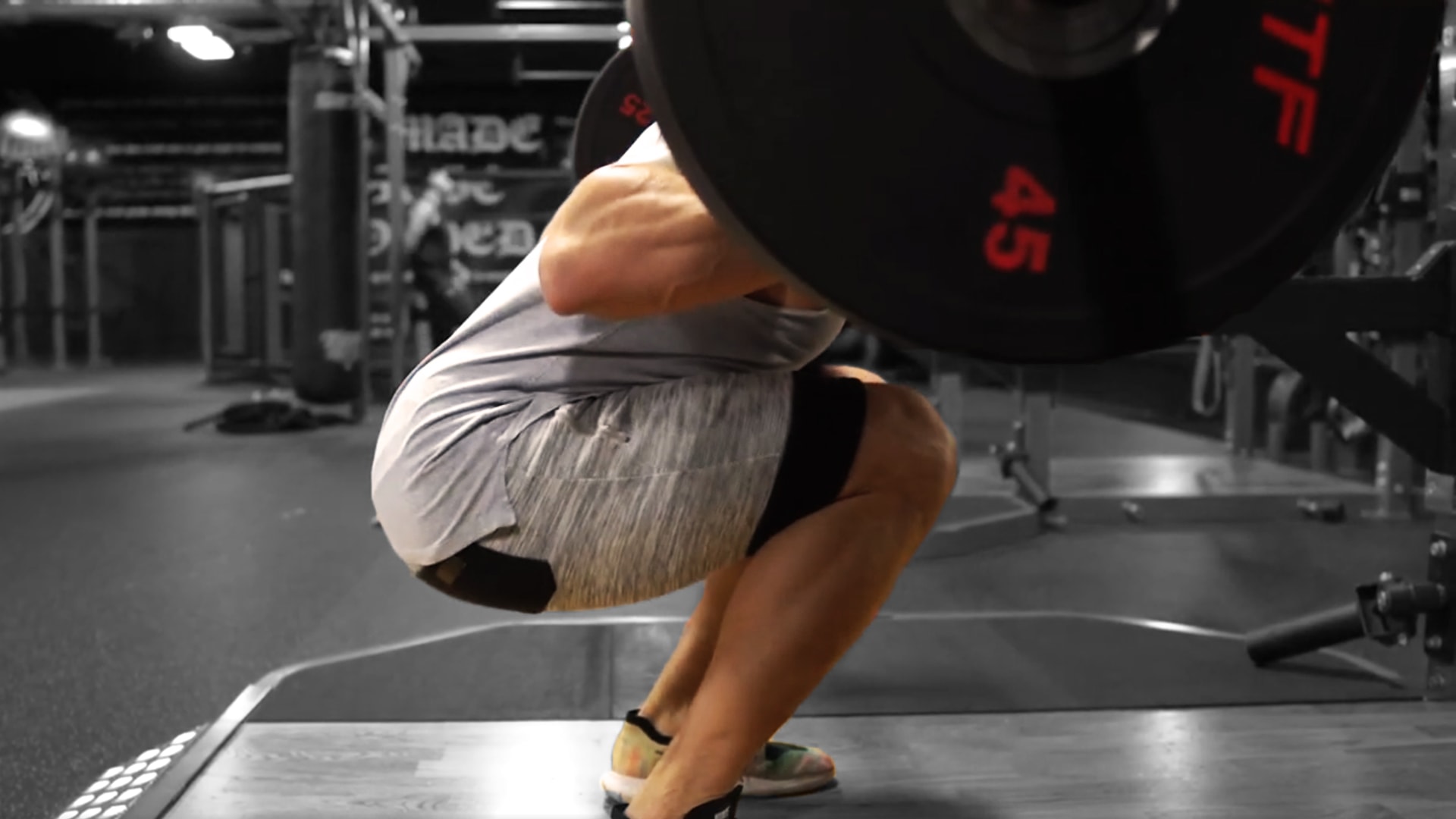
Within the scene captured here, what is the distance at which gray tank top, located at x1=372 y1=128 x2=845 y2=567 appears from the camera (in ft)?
2.98

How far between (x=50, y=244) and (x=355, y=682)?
910 centimetres

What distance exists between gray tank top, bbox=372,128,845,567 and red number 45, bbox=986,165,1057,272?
353 mm

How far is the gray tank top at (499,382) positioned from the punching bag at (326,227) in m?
4.33

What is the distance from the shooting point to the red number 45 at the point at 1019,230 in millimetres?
620

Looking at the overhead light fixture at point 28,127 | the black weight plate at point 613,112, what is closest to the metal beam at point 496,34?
the black weight plate at point 613,112

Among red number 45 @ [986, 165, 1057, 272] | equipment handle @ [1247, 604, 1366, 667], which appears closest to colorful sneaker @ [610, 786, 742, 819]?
red number 45 @ [986, 165, 1057, 272]

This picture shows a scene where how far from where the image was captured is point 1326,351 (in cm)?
130

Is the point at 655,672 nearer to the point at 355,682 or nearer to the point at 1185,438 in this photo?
the point at 355,682

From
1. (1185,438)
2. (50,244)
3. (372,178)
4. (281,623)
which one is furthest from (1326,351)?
(50,244)

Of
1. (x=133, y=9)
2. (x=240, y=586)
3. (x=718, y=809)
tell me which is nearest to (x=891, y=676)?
(x=718, y=809)

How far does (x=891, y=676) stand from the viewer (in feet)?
5.15

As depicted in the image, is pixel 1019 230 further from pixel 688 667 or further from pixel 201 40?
pixel 201 40

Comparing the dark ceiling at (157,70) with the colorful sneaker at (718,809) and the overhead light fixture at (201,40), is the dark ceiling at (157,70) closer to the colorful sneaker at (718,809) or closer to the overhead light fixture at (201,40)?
the overhead light fixture at (201,40)

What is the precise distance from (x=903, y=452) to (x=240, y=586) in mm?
1755
